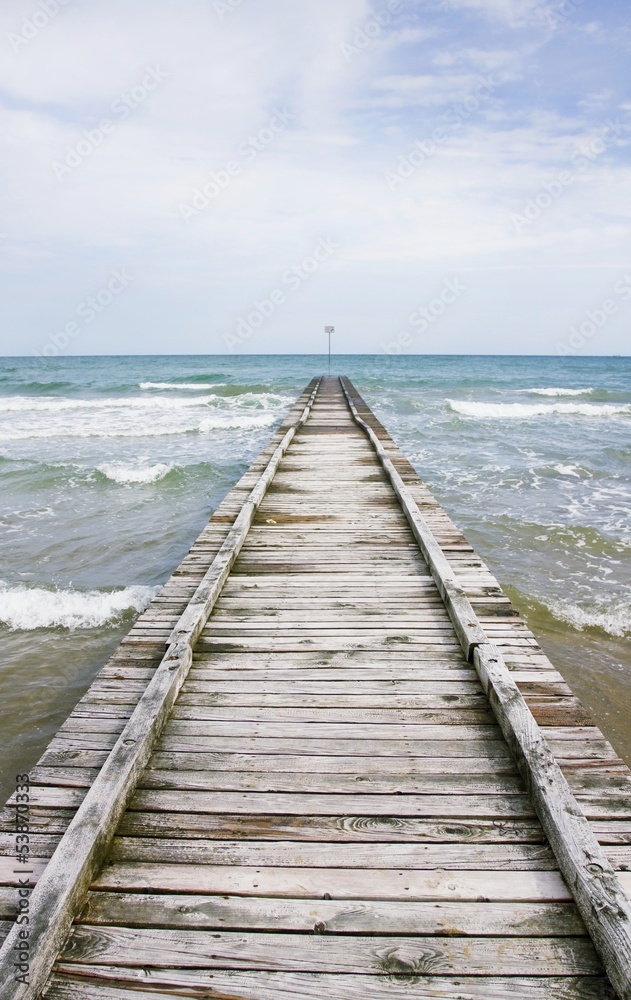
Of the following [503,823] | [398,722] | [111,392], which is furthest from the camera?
[111,392]

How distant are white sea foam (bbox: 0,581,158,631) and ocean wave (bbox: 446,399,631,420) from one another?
1956 centimetres

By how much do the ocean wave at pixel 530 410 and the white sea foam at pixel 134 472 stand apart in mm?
14946

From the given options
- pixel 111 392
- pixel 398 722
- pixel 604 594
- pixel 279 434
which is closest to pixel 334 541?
pixel 398 722

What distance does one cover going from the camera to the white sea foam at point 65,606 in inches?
230

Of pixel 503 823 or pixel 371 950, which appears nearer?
pixel 371 950

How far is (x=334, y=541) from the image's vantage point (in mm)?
5605

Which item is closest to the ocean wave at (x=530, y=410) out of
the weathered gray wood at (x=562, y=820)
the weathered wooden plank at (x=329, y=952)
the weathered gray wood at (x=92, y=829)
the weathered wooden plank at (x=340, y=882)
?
the weathered gray wood at (x=562, y=820)

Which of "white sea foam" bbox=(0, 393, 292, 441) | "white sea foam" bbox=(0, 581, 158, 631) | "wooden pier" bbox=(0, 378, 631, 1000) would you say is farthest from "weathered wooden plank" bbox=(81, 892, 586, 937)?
"white sea foam" bbox=(0, 393, 292, 441)

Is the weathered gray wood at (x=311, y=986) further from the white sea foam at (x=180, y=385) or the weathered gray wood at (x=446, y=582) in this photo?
the white sea foam at (x=180, y=385)

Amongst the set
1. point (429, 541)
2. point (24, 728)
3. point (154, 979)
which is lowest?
point (24, 728)

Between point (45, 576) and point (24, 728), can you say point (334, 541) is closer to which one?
point (24, 728)

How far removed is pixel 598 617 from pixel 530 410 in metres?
22.3

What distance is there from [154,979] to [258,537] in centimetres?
417

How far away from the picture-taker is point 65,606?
6.09 meters
